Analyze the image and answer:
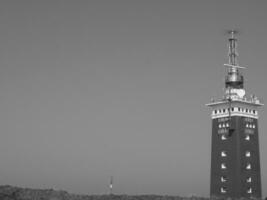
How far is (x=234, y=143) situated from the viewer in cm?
8269

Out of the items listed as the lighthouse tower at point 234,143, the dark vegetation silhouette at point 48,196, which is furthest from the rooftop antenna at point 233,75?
the dark vegetation silhouette at point 48,196

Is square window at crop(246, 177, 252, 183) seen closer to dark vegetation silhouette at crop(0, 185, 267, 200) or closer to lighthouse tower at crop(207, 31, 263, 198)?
lighthouse tower at crop(207, 31, 263, 198)

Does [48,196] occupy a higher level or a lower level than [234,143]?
lower

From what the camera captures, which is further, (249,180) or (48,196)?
(249,180)

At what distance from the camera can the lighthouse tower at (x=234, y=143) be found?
269ft

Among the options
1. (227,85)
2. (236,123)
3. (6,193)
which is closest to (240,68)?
(227,85)

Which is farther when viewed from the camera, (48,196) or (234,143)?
(234,143)

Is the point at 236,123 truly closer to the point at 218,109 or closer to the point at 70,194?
the point at 218,109

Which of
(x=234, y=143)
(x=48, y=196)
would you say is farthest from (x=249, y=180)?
(x=48, y=196)

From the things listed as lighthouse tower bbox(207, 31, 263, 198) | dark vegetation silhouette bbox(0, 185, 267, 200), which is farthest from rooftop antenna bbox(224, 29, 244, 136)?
dark vegetation silhouette bbox(0, 185, 267, 200)

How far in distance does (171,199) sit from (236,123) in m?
45.6

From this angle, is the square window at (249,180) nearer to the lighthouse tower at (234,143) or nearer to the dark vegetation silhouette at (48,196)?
the lighthouse tower at (234,143)

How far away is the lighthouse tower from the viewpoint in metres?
82.1

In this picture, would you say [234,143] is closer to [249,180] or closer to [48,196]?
[249,180]
